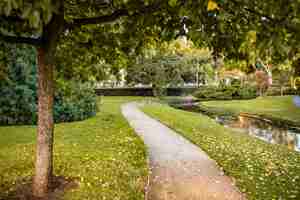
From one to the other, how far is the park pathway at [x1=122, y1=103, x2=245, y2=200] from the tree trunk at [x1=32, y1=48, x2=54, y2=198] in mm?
1700

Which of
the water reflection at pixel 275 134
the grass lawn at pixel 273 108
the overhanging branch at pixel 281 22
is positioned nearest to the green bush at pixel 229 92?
the grass lawn at pixel 273 108

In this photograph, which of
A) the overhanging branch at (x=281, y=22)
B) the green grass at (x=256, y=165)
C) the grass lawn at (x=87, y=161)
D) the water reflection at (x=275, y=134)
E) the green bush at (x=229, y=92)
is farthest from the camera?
the green bush at (x=229, y=92)

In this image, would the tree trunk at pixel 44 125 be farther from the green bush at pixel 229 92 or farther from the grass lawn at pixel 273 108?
the green bush at pixel 229 92

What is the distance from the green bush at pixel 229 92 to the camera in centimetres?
3894

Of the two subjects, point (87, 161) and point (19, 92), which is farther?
point (19, 92)

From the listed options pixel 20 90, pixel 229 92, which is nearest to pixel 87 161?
pixel 20 90

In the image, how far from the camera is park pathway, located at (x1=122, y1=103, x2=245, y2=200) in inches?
224

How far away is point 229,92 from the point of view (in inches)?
1553

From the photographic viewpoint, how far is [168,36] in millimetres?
5176

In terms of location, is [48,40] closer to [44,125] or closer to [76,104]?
[44,125]

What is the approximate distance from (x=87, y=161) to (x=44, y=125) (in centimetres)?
258

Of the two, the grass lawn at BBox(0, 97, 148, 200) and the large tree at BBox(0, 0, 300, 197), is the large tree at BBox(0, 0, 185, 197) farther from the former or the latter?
the grass lawn at BBox(0, 97, 148, 200)

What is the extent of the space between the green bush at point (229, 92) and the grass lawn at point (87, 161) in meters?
27.9

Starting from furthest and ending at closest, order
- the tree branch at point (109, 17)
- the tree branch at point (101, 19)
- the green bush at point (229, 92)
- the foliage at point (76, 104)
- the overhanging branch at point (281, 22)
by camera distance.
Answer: the green bush at point (229, 92)
the foliage at point (76, 104)
the tree branch at point (101, 19)
the tree branch at point (109, 17)
the overhanging branch at point (281, 22)
